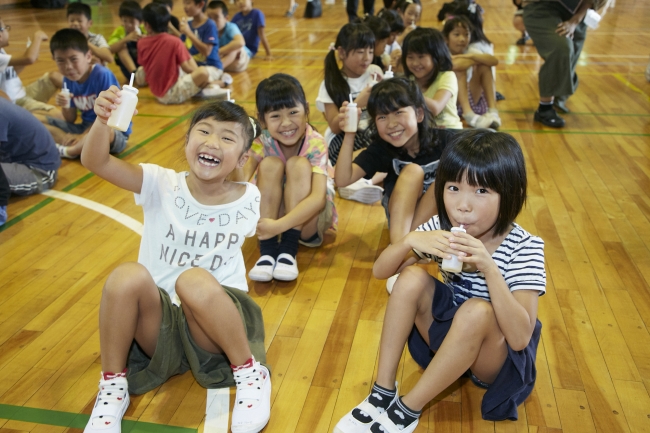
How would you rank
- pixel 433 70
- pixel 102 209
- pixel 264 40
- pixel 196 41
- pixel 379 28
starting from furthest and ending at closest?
pixel 264 40 < pixel 196 41 < pixel 379 28 < pixel 433 70 < pixel 102 209

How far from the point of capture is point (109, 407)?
5.15ft

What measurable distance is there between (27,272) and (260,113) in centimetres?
107

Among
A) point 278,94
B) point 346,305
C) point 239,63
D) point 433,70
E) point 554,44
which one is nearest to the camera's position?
point 346,305

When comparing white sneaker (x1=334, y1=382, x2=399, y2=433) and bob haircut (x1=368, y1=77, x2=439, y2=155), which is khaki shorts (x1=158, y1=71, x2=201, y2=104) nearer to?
bob haircut (x1=368, y1=77, x2=439, y2=155)

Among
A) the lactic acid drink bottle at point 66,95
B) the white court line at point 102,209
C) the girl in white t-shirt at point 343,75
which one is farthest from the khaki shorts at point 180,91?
the girl in white t-shirt at point 343,75

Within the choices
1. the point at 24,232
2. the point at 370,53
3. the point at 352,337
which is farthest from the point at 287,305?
the point at 370,53

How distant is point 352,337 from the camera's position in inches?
77.5

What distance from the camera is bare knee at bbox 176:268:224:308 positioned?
1532 millimetres

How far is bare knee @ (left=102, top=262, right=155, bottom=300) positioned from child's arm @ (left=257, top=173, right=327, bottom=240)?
0.80 meters

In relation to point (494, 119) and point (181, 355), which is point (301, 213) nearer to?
point (181, 355)

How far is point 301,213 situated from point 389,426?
104cm

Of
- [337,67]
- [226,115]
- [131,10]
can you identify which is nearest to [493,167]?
[226,115]

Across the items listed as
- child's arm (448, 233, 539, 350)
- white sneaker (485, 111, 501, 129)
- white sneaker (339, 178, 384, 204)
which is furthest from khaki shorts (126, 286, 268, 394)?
white sneaker (485, 111, 501, 129)

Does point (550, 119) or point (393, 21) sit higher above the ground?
point (393, 21)
